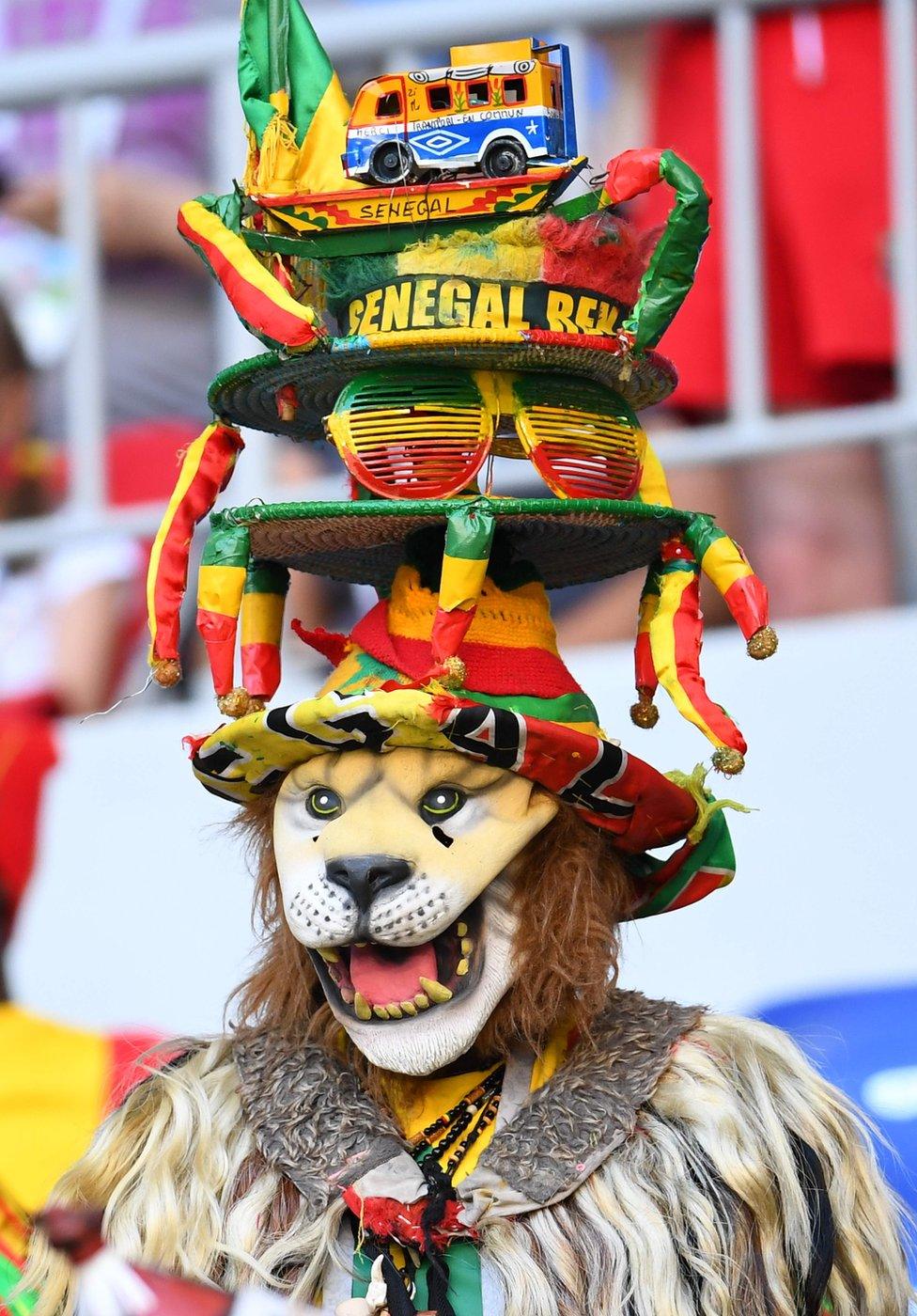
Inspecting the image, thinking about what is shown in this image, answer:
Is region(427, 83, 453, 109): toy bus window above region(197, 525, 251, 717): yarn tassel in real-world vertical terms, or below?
above

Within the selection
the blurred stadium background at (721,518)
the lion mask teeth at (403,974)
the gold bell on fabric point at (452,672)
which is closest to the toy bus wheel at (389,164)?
the gold bell on fabric point at (452,672)

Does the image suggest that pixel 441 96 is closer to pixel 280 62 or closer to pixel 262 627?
pixel 280 62

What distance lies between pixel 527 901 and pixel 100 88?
244 cm

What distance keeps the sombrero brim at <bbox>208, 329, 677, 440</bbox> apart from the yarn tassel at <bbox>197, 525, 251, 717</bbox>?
0.17 metres

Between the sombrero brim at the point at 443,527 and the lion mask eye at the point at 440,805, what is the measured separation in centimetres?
28

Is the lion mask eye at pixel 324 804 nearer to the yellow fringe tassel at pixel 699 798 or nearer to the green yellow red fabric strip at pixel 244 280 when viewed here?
the yellow fringe tassel at pixel 699 798

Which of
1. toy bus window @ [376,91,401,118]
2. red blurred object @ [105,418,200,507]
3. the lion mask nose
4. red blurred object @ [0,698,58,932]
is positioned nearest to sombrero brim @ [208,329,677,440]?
toy bus window @ [376,91,401,118]

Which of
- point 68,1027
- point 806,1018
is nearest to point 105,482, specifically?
point 68,1027

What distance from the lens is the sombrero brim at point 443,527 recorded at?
234 cm

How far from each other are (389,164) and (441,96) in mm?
89

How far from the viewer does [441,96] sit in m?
2.40

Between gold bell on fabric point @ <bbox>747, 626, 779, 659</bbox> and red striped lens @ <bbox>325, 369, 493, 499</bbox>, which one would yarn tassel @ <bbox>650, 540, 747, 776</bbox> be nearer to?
gold bell on fabric point @ <bbox>747, 626, 779, 659</bbox>

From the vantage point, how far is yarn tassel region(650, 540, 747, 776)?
7.66 ft

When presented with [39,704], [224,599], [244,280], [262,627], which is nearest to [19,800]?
[39,704]
